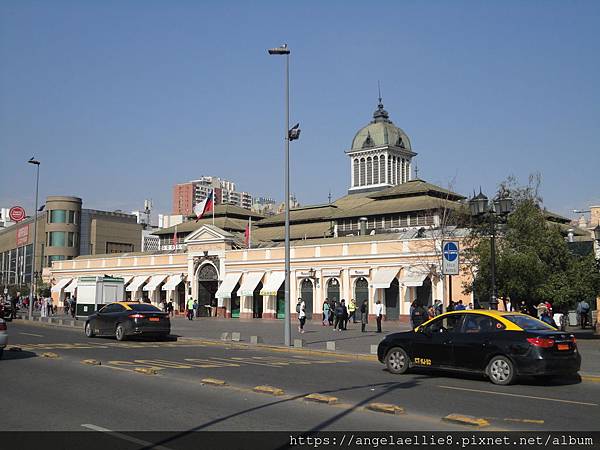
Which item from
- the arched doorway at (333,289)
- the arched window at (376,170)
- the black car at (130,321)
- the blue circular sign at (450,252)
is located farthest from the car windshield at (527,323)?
the arched window at (376,170)

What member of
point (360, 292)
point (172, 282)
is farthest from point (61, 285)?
point (360, 292)

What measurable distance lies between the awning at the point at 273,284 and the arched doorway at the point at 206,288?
23.1 feet

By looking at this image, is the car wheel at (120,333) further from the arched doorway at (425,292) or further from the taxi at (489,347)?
the arched doorway at (425,292)

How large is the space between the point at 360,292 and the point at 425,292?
17.3ft

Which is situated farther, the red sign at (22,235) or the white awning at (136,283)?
the red sign at (22,235)

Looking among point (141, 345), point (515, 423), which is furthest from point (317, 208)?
point (515, 423)

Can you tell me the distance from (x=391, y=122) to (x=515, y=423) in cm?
7951

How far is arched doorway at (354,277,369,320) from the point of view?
160 feet

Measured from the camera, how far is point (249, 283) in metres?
54.8

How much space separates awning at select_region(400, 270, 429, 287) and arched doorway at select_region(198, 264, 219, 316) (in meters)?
19.7

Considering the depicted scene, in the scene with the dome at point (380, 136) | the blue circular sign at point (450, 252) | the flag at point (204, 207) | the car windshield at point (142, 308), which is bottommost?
the car windshield at point (142, 308)

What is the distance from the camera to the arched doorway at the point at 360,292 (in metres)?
48.6

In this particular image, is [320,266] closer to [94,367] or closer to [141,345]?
[141,345]

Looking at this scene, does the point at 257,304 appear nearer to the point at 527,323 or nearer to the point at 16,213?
the point at 527,323
